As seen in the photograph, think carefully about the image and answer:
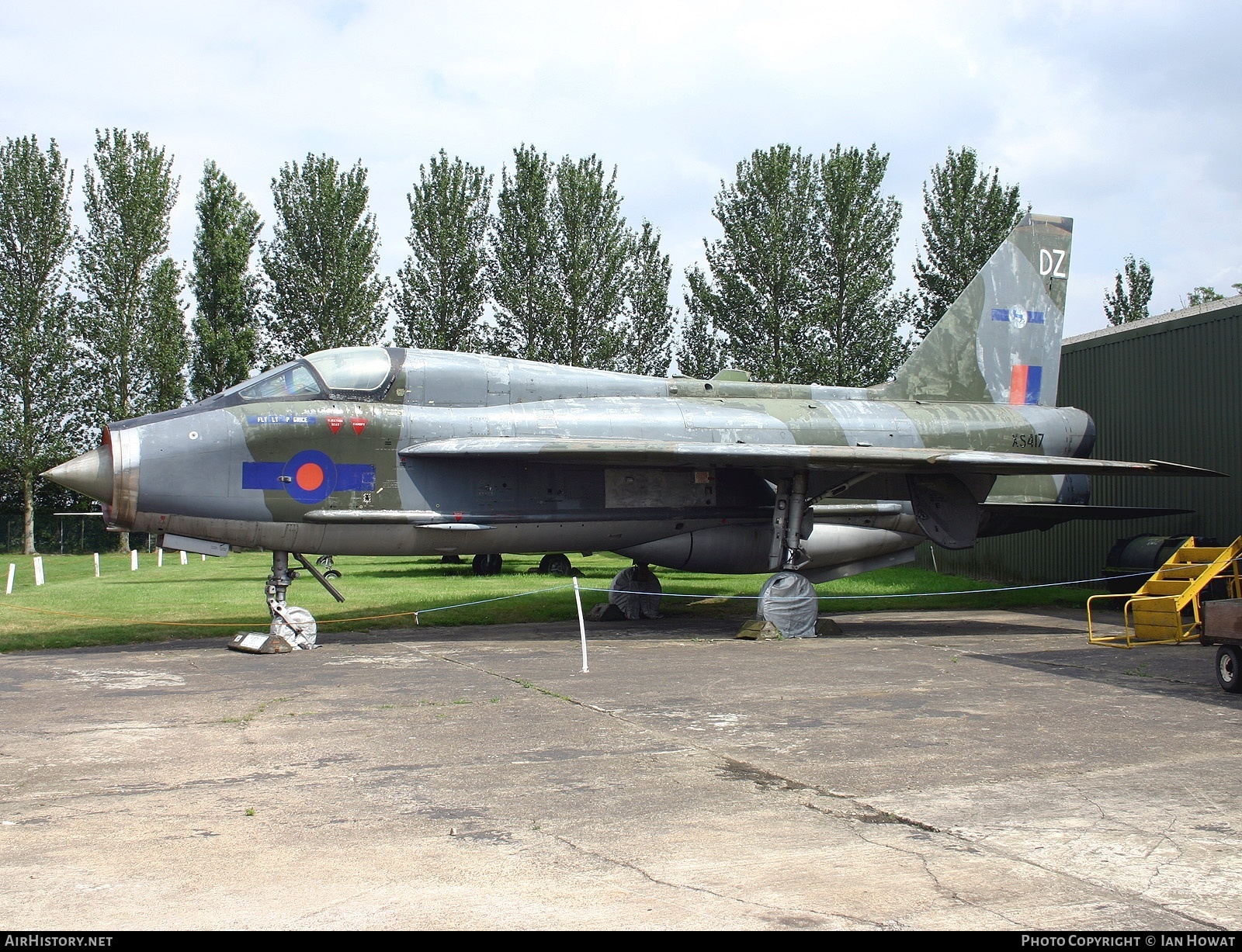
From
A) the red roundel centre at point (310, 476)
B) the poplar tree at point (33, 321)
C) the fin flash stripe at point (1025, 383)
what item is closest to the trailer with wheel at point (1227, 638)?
the fin flash stripe at point (1025, 383)

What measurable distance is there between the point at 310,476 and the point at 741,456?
5.12 m

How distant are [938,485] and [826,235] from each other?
27.4 m

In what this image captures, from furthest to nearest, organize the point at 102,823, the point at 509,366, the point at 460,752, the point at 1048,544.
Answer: the point at 1048,544 → the point at 509,366 → the point at 460,752 → the point at 102,823

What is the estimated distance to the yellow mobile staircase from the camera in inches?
462

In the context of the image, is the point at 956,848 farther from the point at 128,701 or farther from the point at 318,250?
the point at 318,250

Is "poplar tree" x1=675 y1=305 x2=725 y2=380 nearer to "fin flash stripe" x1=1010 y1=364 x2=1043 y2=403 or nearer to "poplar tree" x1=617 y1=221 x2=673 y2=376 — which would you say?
"poplar tree" x1=617 y1=221 x2=673 y2=376

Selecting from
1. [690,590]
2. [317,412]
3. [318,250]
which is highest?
[318,250]

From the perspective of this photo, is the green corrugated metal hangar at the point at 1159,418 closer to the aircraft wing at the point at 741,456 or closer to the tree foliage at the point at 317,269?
the aircraft wing at the point at 741,456

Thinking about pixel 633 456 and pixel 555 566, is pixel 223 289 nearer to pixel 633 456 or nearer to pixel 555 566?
pixel 555 566

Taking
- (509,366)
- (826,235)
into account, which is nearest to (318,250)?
(826,235)

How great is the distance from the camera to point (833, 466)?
12688 millimetres

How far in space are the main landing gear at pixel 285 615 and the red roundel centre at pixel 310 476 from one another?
33.5 inches

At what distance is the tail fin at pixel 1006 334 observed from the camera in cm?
1608

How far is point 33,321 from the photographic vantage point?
140 feet
